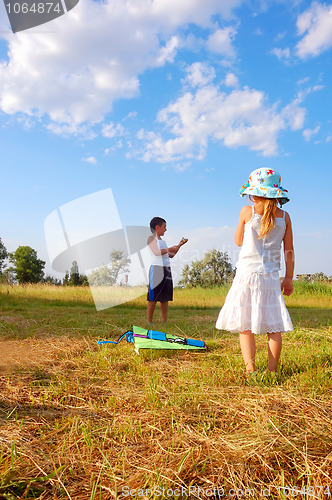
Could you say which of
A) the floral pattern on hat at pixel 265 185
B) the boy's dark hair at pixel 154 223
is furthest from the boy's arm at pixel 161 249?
the floral pattern on hat at pixel 265 185

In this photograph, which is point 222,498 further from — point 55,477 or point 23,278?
point 23,278

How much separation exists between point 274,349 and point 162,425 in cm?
135

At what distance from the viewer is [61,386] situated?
295cm

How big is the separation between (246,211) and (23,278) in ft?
147

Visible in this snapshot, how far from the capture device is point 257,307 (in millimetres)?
3057

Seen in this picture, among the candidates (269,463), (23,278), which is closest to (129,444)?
(269,463)

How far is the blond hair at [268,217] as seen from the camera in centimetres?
311

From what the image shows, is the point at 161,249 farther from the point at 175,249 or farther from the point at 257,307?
the point at 257,307

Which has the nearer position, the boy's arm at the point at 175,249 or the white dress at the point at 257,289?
the white dress at the point at 257,289

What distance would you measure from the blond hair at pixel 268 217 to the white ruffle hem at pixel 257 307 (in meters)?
→ 0.38

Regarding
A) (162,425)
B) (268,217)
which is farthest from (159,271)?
(162,425)

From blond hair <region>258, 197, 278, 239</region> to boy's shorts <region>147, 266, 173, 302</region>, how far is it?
319 centimetres

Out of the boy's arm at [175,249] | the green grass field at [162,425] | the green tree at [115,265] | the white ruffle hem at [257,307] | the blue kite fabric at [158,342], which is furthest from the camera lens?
the green tree at [115,265]

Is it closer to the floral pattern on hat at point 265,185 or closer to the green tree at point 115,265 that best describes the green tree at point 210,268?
the green tree at point 115,265
